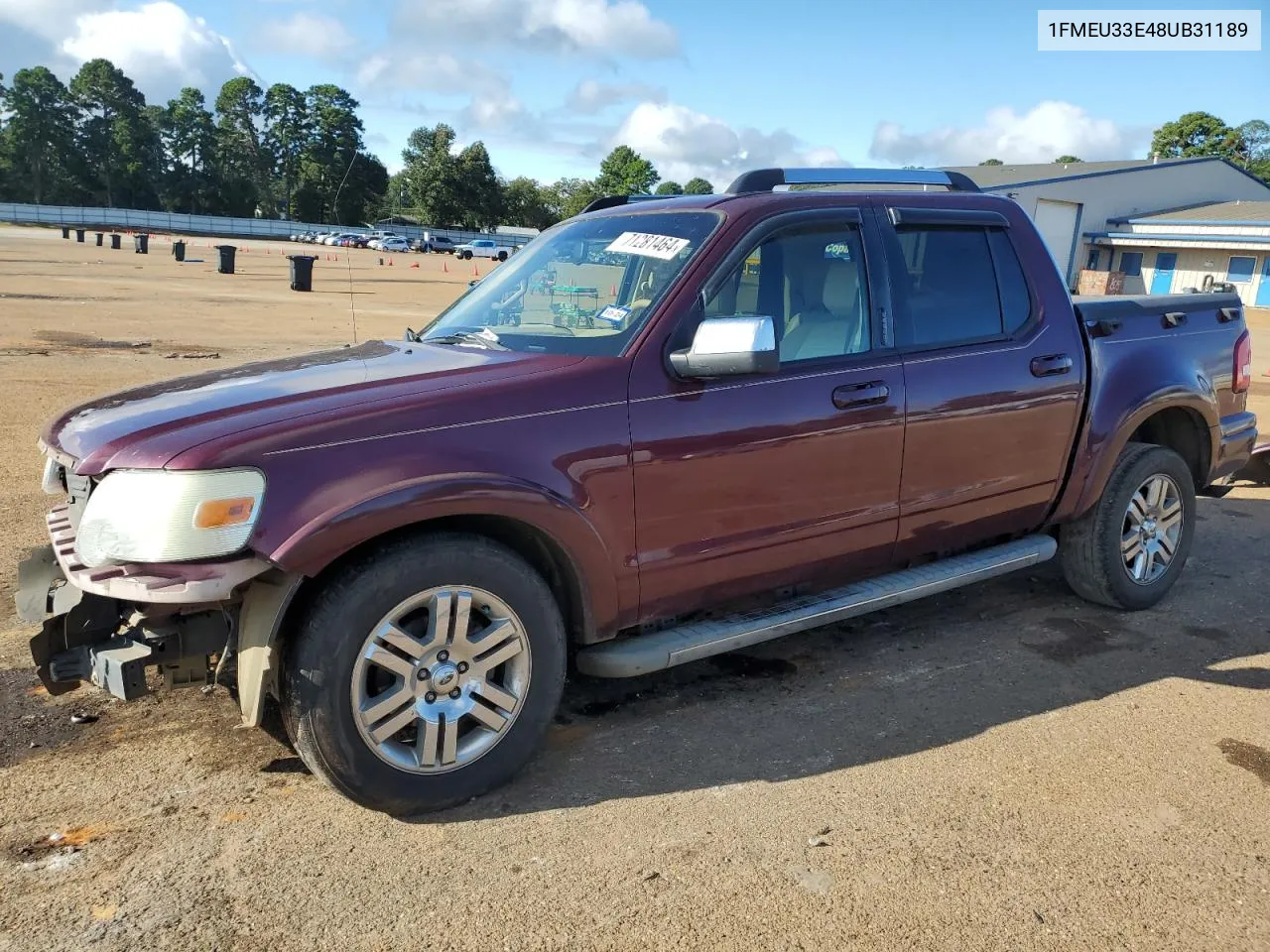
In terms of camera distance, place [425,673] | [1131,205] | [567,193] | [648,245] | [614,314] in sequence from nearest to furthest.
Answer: [425,673]
[614,314]
[648,245]
[1131,205]
[567,193]

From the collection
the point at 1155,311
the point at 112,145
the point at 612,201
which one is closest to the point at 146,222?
the point at 112,145

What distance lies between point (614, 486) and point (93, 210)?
91.9 metres

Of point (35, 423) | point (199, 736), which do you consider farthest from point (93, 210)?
point (199, 736)

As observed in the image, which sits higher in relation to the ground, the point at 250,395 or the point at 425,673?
the point at 250,395

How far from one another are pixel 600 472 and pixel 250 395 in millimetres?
1141

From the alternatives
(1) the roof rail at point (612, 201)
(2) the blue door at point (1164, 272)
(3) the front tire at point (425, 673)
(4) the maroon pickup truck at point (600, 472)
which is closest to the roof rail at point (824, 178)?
(4) the maroon pickup truck at point (600, 472)

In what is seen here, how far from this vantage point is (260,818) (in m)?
2.99

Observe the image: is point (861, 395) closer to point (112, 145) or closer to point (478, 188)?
point (478, 188)

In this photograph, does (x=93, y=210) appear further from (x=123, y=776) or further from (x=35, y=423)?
(x=123, y=776)

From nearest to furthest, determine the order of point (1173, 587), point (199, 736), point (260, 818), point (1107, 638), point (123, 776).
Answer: point (260, 818), point (123, 776), point (199, 736), point (1107, 638), point (1173, 587)

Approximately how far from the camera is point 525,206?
377 feet

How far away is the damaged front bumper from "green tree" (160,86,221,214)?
115m

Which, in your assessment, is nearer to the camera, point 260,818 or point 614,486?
point 260,818

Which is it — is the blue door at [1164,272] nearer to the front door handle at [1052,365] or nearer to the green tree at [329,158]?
the front door handle at [1052,365]
